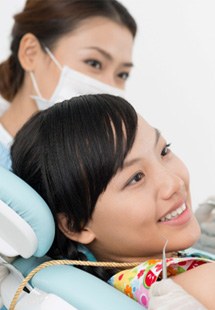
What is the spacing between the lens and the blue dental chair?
853 millimetres

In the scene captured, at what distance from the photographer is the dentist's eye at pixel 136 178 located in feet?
3.32

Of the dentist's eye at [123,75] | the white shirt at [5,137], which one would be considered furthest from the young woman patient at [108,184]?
the dentist's eye at [123,75]

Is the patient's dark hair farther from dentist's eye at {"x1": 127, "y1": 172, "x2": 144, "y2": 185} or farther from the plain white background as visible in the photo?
the plain white background

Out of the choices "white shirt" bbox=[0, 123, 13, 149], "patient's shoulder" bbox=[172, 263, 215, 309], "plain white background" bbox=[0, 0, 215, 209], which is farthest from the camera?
"plain white background" bbox=[0, 0, 215, 209]

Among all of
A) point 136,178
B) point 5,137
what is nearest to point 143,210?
point 136,178

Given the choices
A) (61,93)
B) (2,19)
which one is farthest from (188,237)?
(2,19)

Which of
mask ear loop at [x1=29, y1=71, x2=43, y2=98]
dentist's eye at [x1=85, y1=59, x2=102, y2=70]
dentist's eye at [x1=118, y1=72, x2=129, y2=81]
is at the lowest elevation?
mask ear loop at [x1=29, y1=71, x2=43, y2=98]

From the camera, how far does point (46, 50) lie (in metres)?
1.94

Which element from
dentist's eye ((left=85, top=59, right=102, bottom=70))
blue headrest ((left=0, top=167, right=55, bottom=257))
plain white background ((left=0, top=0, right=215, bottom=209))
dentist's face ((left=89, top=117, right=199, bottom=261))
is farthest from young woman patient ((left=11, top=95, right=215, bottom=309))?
plain white background ((left=0, top=0, right=215, bottom=209))

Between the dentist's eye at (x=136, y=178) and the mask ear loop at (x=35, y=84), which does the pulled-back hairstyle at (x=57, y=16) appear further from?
the dentist's eye at (x=136, y=178)

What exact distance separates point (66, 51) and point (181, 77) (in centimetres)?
73

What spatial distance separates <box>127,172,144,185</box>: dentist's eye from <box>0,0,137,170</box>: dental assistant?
96 centimetres

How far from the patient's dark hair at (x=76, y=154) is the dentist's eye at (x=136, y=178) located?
37mm

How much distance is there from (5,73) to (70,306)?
1.40 meters
